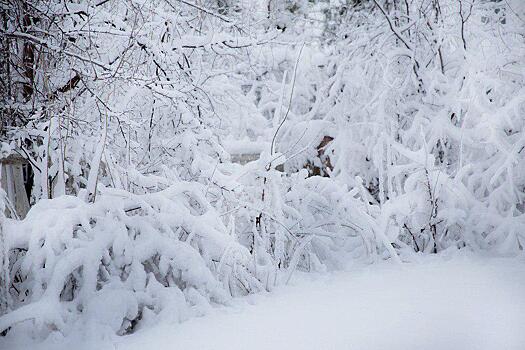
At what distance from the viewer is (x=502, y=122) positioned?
5129 millimetres

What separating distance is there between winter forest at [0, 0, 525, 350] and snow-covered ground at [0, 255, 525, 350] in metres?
0.02

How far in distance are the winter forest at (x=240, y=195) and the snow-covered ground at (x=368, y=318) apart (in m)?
0.02

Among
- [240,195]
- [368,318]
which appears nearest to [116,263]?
[240,195]

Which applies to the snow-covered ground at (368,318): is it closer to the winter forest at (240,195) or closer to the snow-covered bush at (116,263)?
the winter forest at (240,195)

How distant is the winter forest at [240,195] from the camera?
284 centimetres

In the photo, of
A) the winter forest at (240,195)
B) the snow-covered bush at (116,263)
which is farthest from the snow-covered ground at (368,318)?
the snow-covered bush at (116,263)

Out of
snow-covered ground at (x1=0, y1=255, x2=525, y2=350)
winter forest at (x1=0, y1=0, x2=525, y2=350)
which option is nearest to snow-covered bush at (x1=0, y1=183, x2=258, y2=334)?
winter forest at (x1=0, y1=0, x2=525, y2=350)

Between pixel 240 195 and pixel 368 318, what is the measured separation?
1.56 m

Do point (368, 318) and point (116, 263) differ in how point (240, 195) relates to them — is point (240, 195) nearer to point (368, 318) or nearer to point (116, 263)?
point (116, 263)

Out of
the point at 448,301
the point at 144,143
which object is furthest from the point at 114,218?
the point at 448,301

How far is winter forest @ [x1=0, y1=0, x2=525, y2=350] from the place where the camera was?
9.33 ft

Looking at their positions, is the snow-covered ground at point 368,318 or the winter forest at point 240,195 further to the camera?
the winter forest at point 240,195

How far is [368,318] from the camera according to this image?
294 centimetres

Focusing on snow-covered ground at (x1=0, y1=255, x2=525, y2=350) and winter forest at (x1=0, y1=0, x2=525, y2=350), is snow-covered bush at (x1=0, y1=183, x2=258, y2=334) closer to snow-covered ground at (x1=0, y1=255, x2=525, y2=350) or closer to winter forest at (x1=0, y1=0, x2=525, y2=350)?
winter forest at (x1=0, y1=0, x2=525, y2=350)
